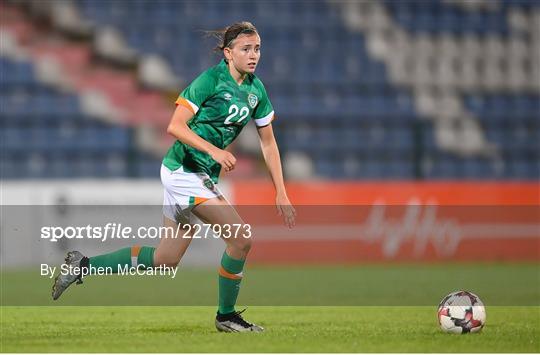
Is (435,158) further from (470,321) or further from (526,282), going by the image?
(470,321)

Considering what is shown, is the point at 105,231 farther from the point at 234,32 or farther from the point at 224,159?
the point at 224,159

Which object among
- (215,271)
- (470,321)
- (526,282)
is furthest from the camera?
(215,271)

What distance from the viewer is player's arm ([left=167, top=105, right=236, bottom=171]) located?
6160 millimetres

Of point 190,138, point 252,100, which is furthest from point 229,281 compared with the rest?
point 252,100

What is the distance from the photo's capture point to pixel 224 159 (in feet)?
20.2

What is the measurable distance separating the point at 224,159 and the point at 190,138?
33 cm

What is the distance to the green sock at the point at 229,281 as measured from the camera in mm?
6824

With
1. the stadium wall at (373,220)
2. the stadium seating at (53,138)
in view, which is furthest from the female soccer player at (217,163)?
the stadium seating at (53,138)

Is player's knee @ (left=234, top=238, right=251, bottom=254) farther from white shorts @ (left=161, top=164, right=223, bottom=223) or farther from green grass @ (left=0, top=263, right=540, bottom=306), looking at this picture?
green grass @ (left=0, top=263, right=540, bottom=306)

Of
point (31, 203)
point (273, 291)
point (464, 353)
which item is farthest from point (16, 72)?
point (464, 353)

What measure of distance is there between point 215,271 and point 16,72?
590 cm

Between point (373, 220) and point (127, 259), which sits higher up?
point (373, 220)

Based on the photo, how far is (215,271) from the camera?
13.8 m

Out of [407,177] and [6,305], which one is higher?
[407,177]
